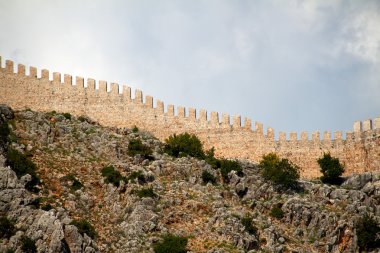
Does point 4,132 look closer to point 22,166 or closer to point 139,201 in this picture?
point 22,166

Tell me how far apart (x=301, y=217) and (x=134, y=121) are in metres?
15.4

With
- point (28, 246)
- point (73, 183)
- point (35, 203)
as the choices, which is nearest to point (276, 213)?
point (73, 183)

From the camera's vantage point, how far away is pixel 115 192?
47.8m

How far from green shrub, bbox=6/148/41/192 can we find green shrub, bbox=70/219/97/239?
3725mm

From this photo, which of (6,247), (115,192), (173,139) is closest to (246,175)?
(173,139)

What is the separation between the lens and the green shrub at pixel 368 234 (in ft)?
156

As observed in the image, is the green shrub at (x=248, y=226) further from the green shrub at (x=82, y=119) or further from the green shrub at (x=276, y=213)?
the green shrub at (x=82, y=119)

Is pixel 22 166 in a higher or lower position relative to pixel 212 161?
lower

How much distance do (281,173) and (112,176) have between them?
35.8ft

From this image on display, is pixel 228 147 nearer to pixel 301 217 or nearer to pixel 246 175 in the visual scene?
pixel 246 175

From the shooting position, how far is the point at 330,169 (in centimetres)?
5659

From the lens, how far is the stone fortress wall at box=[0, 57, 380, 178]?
58.9 meters

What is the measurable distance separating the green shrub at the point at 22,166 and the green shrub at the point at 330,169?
19735 mm

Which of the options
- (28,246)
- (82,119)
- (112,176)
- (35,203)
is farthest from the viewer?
(82,119)
